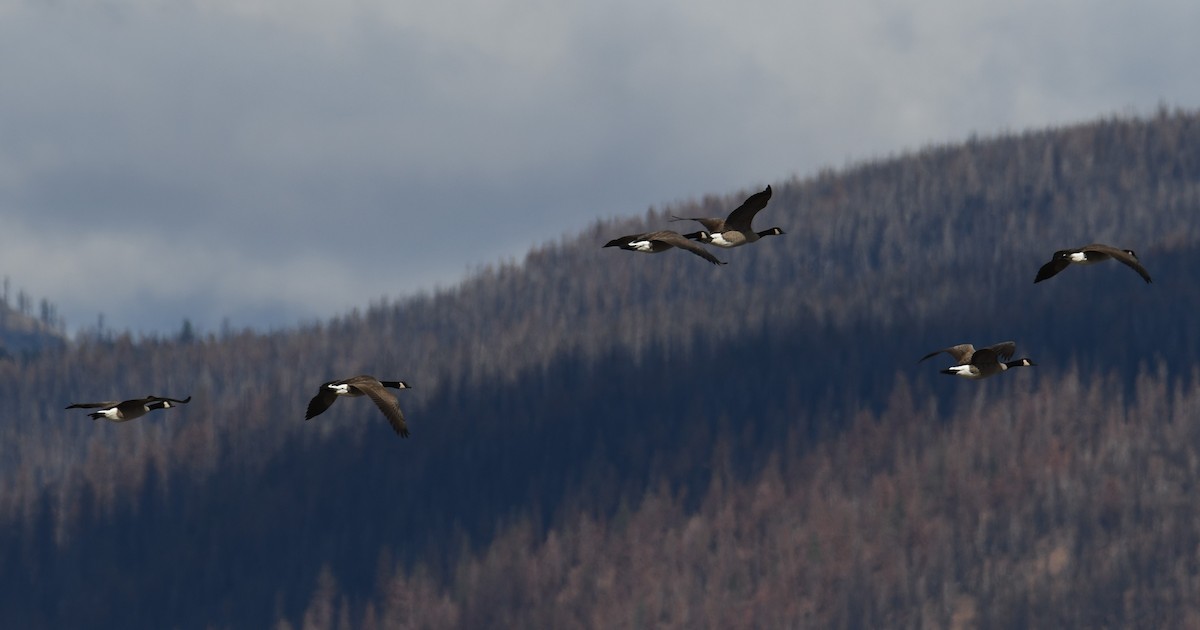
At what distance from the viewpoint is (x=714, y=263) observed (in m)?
55.5

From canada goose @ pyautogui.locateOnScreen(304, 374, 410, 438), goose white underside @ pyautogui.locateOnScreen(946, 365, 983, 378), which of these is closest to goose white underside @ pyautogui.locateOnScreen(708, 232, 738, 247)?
goose white underside @ pyautogui.locateOnScreen(946, 365, 983, 378)

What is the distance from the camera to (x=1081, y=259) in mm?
58812

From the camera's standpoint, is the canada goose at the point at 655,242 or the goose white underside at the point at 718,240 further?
the goose white underside at the point at 718,240

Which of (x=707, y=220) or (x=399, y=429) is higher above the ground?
(x=707, y=220)

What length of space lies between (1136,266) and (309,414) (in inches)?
752

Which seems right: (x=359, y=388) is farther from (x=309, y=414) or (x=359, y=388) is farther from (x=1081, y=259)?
(x=1081, y=259)

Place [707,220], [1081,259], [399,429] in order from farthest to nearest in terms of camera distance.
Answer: [707,220] → [1081,259] → [399,429]

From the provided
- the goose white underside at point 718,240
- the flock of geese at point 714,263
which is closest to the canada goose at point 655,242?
the flock of geese at point 714,263

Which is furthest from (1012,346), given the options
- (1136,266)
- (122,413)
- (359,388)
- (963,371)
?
(122,413)

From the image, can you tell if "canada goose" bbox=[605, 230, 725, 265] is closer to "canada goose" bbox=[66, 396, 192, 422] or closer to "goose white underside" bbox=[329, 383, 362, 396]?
"goose white underside" bbox=[329, 383, 362, 396]

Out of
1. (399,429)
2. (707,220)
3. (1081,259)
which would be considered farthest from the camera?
(707,220)

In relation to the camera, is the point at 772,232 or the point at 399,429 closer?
the point at 399,429

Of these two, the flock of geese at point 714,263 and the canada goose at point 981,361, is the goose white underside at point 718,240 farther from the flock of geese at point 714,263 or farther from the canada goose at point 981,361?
the canada goose at point 981,361

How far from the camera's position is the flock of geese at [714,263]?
2136 inches
